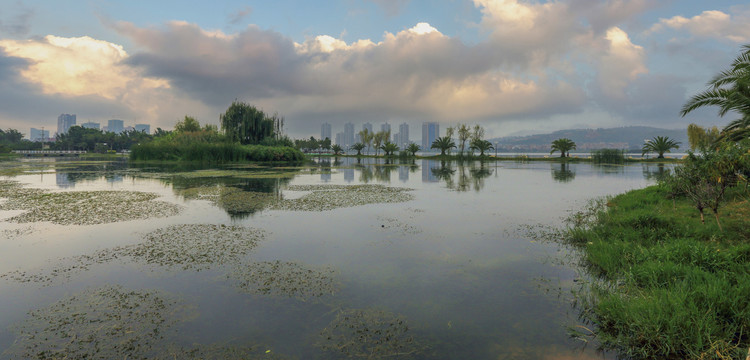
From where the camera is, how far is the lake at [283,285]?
13.6 ft

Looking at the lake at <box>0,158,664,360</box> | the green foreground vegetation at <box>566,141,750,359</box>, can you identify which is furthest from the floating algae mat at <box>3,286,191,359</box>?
the green foreground vegetation at <box>566,141,750,359</box>

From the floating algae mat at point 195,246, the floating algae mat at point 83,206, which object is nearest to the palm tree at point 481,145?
the floating algae mat at point 83,206

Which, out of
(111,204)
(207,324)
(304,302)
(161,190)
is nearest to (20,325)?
(207,324)

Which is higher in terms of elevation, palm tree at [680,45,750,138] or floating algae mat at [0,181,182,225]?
palm tree at [680,45,750,138]

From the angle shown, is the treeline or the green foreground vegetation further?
the treeline

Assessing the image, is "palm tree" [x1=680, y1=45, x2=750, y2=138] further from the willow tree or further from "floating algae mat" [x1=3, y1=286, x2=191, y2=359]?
the willow tree

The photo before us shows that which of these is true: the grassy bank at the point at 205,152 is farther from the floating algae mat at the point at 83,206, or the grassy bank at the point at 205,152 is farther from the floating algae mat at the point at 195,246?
the floating algae mat at the point at 195,246

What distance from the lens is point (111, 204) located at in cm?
1329

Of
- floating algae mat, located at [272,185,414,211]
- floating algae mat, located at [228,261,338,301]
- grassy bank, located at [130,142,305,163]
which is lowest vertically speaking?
floating algae mat, located at [228,261,338,301]

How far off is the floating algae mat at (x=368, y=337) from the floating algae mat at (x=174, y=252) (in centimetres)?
342

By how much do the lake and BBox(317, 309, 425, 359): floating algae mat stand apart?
0.02 meters

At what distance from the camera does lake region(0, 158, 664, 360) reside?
4.15m

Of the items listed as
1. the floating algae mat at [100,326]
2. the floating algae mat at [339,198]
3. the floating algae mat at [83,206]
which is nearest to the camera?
the floating algae mat at [100,326]

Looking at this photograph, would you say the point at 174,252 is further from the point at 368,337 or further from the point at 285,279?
the point at 368,337
